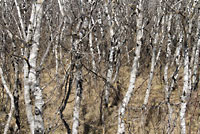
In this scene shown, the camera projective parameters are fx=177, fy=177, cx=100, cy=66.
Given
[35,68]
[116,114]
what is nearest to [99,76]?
[35,68]

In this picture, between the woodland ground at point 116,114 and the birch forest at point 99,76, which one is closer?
the birch forest at point 99,76

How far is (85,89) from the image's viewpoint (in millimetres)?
7324

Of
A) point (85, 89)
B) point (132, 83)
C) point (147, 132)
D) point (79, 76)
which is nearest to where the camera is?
point (132, 83)

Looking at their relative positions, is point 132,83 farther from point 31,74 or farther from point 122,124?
point 31,74

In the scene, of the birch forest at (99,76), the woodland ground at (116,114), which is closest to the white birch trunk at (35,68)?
the birch forest at (99,76)

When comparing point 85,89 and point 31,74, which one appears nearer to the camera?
point 31,74

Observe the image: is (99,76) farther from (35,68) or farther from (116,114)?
(116,114)

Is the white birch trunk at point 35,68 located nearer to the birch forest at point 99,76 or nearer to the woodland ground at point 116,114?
the birch forest at point 99,76

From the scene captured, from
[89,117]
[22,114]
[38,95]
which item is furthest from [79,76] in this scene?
[22,114]

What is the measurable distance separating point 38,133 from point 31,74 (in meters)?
0.60

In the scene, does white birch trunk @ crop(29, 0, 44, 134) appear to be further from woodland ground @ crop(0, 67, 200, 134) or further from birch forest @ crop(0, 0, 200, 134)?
woodland ground @ crop(0, 67, 200, 134)

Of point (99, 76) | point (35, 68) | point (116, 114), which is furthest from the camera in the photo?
point (116, 114)

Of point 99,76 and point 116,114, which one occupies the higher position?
point 99,76

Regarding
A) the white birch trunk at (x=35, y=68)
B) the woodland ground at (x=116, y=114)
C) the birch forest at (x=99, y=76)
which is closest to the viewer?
the white birch trunk at (x=35, y=68)
